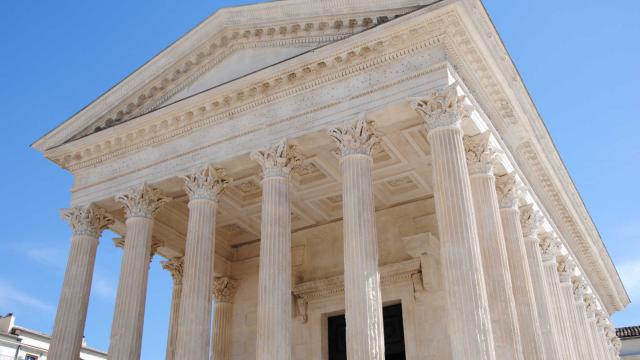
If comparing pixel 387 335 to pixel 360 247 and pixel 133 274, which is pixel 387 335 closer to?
pixel 360 247

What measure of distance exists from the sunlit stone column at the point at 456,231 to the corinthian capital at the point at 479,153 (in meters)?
1.48

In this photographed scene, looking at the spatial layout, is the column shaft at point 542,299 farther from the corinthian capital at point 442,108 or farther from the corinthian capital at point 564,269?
the corinthian capital at point 442,108

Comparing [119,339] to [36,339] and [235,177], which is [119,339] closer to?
[235,177]

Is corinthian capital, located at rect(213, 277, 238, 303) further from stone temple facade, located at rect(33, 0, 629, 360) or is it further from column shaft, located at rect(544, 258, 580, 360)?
column shaft, located at rect(544, 258, 580, 360)

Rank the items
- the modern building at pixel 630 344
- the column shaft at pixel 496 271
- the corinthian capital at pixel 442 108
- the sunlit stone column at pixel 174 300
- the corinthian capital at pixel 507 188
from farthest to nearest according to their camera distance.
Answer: the modern building at pixel 630 344
the sunlit stone column at pixel 174 300
the corinthian capital at pixel 507 188
the corinthian capital at pixel 442 108
the column shaft at pixel 496 271

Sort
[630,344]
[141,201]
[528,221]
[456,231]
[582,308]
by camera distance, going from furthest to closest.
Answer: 1. [630,344]
2. [582,308]
3. [528,221]
4. [141,201]
5. [456,231]

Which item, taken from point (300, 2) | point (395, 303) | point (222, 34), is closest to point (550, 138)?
point (395, 303)

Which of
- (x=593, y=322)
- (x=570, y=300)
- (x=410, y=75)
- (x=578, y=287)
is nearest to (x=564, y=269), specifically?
(x=570, y=300)

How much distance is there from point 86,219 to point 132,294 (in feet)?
11.8

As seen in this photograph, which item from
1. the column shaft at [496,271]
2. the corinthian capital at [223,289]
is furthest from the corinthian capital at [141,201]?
the column shaft at [496,271]

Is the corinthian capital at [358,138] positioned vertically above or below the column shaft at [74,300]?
above

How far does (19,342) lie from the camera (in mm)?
35844

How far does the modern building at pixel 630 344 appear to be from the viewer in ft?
134

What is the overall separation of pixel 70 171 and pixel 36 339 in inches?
798
